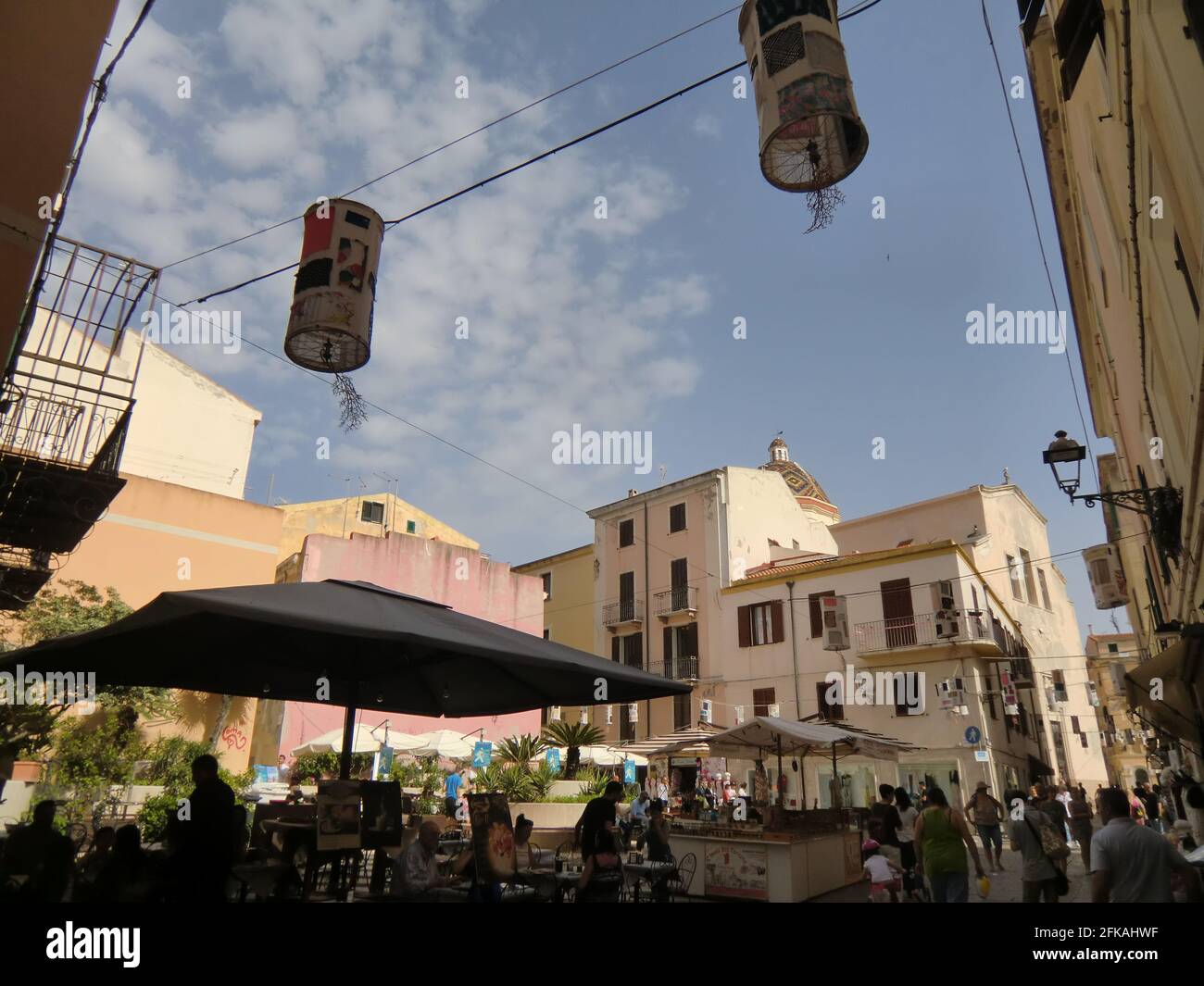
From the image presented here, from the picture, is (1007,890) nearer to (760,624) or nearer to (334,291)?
(334,291)

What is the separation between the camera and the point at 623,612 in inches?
1283

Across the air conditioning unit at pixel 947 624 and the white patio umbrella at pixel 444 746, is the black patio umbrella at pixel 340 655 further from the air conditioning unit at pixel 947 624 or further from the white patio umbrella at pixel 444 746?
the air conditioning unit at pixel 947 624

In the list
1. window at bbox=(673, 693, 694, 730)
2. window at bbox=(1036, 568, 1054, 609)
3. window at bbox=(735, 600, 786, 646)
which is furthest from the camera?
window at bbox=(1036, 568, 1054, 609)

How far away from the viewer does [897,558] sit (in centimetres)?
2522

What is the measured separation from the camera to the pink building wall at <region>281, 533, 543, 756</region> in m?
23.1

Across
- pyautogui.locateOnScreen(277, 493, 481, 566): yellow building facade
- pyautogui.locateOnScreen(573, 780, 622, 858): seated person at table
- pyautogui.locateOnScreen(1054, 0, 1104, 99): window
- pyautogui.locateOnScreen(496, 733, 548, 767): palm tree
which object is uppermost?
pyautogui.locateOnScreen(277, 493, 481, 566): yellow building facade

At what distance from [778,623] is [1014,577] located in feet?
34.8

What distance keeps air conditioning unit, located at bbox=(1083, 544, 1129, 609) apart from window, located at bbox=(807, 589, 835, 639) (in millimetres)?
7992

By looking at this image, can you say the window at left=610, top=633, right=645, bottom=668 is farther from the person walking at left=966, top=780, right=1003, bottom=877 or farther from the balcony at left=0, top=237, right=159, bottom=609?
the balcony at left=0, top=237, right=159, bottom=609

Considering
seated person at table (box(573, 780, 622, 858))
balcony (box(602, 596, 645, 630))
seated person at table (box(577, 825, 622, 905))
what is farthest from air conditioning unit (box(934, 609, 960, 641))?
seated person at table (box(577, 825, 622, 905))

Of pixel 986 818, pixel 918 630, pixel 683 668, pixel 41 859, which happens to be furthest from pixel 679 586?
pixel 41 859

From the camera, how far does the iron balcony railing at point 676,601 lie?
30.3 metres
